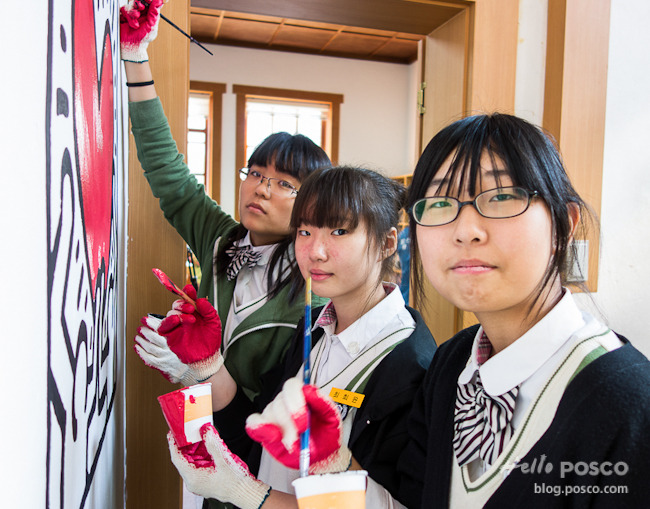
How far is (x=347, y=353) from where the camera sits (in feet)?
3.73

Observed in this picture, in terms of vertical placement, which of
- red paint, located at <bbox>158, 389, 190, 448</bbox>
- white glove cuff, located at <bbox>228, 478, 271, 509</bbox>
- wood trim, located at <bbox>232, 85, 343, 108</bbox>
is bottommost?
white glove cuff, located at <bbox>228, 478, 271, 509</bbox>

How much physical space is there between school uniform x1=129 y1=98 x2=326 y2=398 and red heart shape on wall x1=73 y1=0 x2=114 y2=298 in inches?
19.7

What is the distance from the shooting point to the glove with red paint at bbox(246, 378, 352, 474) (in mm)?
680

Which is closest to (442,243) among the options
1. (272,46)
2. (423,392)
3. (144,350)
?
(423,392)

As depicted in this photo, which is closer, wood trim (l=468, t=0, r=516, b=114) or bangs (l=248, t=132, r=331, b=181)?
bangs (l=248, t=132, r=331, b=181)

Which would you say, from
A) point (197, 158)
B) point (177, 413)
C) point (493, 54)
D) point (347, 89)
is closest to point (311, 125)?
point (347, 89)

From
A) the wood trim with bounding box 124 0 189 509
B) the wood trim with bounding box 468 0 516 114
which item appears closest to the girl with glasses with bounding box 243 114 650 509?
the wood trim with bounding box 124 0 189 509

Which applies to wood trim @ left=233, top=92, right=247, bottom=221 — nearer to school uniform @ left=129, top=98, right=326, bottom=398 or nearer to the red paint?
school uniform @ left=129, top=98, right=326, bottom=398

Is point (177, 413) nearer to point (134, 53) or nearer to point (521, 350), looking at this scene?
point (521, 350)

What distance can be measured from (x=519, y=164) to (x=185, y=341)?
0.78 metres

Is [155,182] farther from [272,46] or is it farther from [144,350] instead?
[272,46]

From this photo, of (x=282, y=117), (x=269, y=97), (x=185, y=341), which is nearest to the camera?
(x=185, y=341)

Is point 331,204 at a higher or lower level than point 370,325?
higher

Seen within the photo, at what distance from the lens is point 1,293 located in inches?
14.2
